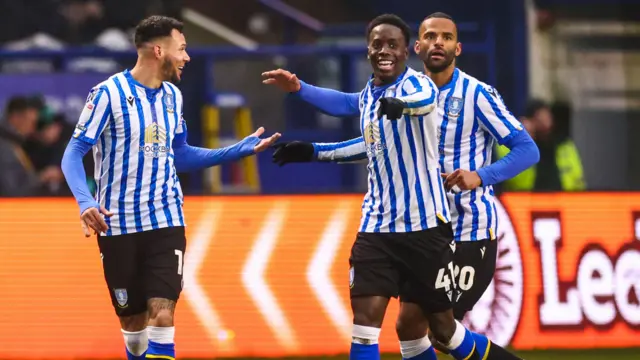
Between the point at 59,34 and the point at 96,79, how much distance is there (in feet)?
4.58

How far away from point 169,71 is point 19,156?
4236 mm

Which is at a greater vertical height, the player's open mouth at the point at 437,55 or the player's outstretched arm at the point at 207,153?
the player's open mouth at the point at 437,55

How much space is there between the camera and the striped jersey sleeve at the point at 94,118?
627 cm

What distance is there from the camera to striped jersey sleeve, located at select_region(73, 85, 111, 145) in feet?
20.6

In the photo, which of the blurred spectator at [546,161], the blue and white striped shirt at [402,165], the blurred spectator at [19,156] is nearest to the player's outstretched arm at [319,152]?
the blue and white striped shirt at [402,165]

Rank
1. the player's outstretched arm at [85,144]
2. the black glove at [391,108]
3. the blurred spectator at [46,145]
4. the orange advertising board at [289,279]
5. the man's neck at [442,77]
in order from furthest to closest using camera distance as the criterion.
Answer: the blurred spectator at [46,145]
the orange advertising board at [289,279]
the man's neck at [442,77]
the player's outstretched arm at [85,144]
the black glove at [391,108]

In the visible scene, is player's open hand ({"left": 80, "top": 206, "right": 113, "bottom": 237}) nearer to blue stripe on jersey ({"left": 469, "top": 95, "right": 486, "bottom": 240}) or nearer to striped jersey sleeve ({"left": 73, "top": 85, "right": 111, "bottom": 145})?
striped jersey sleeve ({"left": 73, "top": 85, "right": 111, "bottom": 145})

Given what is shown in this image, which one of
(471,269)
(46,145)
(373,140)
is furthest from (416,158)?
(46,145)

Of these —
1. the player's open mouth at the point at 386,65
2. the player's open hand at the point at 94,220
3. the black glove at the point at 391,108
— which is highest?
the player's open mouth at the point at 386,65

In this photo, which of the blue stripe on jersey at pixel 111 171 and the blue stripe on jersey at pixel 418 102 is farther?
the blue stripe on jersey at pixel 111 171

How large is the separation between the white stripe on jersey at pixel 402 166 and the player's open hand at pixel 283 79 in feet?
1.43

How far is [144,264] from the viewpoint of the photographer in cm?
645

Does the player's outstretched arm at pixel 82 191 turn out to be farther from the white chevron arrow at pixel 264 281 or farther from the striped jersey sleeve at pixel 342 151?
the white chevron arrow at pixel 264 281

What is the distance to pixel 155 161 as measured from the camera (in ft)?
21.0
